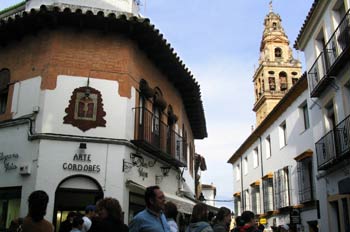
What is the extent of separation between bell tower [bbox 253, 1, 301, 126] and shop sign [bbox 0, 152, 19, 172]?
44.8 m

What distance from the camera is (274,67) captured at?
55.7 meters

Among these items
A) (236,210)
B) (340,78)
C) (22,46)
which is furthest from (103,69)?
(236,210)

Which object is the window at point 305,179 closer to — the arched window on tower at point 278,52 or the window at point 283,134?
the window at point 283,134

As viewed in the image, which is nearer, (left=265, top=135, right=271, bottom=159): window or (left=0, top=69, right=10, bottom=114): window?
(left=0, top=69, right=10, bottom=114): window

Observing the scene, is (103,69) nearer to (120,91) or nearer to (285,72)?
(120,91)

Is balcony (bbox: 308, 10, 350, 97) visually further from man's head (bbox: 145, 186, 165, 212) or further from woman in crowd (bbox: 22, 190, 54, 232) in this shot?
woman in crowd (bbox: 22, 190, 54, 232)

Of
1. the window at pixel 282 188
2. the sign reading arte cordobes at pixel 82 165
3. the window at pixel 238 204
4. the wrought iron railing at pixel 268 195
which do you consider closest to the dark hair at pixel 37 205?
the sign reading arte cordobes at pixel 82 165

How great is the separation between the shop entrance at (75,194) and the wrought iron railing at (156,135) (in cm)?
196

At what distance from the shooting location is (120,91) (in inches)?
509

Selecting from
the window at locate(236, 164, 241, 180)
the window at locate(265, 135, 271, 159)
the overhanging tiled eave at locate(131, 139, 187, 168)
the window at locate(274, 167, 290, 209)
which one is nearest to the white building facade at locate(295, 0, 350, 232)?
the overhanging tiled eave at locate(131, 139, 187, 168)

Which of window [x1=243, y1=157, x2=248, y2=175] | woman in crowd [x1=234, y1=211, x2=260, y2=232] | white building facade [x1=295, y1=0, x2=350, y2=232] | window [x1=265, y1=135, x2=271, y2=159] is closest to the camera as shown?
woman in crowd [x1=234, y1=211, x2=260, y2=232]

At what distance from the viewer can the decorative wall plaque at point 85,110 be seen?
40.3ft

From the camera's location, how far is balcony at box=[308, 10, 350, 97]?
14086 millimetres

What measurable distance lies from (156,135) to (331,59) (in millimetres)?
6806
